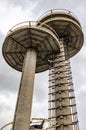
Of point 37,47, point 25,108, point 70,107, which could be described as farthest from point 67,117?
point 37,47

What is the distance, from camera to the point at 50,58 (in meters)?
32.4

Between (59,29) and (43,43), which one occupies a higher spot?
(59,29)

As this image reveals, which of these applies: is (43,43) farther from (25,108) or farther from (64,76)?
(25,108)

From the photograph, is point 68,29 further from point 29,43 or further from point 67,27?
point 29,43

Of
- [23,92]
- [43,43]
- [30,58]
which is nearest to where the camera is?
[23,92]

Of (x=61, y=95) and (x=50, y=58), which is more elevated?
(x=50, y=58)

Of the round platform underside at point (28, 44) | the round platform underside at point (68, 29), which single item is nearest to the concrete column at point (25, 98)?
the round platform underside at point (28, 44)

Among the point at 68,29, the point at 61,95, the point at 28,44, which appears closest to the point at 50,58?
the point at 28,44

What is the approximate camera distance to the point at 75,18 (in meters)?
35.3

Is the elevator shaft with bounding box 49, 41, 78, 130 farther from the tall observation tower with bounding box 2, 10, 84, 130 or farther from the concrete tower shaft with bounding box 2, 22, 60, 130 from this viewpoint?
the concrete tower shaft with bounding box 2, 22, 60, 130

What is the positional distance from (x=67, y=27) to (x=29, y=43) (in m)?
6.83

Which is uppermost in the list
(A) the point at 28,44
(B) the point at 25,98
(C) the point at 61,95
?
(A) the point at 28,44

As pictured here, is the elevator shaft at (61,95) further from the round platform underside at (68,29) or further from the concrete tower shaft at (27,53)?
the round platform underside at (68,29)

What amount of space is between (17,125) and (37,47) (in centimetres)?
1194
